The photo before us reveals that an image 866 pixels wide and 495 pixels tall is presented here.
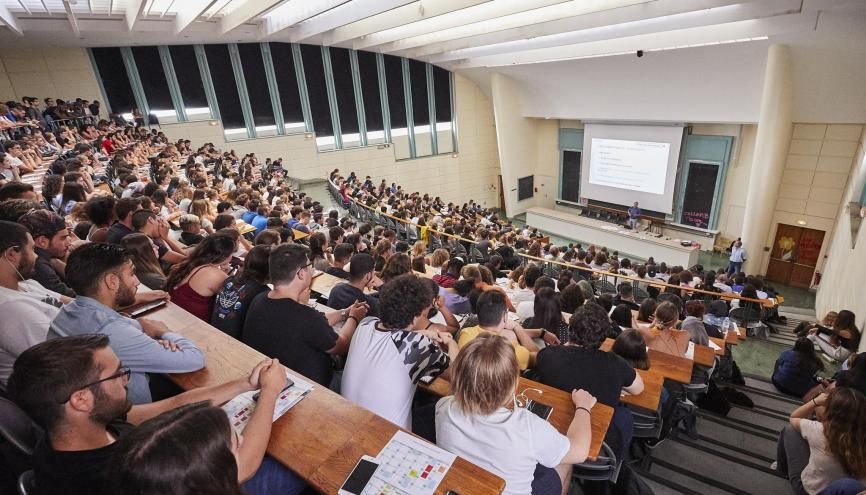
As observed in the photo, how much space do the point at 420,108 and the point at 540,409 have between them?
15541mm

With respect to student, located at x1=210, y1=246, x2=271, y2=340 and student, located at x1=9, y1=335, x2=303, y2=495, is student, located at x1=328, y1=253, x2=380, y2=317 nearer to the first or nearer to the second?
student, located at x1=210, y1=246, x2=271, y2=340

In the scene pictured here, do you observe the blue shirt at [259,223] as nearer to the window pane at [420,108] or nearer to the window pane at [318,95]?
the window pane at [318,95]

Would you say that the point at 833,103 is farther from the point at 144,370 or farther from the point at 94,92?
the point at 94,92

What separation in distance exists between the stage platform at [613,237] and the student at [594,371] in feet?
34.8

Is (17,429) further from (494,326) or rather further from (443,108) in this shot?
(443,108)

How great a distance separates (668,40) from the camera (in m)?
9.41

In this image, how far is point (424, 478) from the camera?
1323 millimetres

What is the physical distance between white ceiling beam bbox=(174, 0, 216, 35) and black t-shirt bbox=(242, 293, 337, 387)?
7.68 m

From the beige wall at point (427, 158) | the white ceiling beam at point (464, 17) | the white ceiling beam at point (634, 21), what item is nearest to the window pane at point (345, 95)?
the beige wall at point (427, 158)

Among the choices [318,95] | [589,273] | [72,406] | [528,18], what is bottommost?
[589,273]

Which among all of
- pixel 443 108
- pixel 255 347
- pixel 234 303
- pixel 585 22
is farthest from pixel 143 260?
pixel 443 108

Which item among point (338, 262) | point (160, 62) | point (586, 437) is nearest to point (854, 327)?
point (586, 437)

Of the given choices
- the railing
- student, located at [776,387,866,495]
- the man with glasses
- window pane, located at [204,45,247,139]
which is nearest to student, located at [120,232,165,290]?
the man with glasses

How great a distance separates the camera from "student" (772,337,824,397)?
13.5ft
